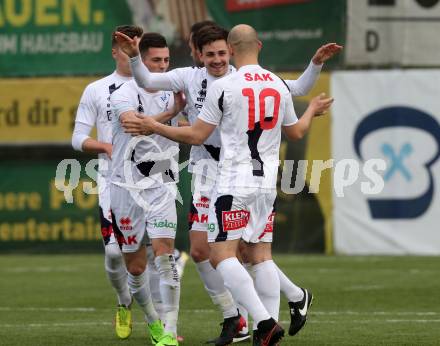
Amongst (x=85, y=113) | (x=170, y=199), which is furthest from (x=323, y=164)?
(x=170, y=199)

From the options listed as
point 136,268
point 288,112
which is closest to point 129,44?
point 288,112

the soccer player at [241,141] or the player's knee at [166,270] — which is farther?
the player's knee at [166,270]

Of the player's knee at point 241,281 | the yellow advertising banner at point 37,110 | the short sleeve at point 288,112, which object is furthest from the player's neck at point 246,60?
the yellow advertising banner at point 37,110

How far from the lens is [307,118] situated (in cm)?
820

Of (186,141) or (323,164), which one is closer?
(186,141)

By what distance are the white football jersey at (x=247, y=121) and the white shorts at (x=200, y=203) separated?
1170 mm

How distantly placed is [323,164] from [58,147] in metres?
4.19

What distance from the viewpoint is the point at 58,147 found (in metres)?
18.6

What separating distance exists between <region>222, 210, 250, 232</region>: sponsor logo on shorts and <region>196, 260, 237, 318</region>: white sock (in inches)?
49.4

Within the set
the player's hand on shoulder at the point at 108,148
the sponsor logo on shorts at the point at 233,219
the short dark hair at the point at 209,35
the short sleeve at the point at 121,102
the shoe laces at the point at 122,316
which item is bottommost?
the shoe laces at the point at 122,316

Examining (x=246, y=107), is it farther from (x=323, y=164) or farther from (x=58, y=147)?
(x=58, y=147)

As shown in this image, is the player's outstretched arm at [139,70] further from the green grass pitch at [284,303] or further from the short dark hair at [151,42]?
the green grass pitch at [284,303]

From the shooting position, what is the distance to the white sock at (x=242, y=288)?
7844 millimetres

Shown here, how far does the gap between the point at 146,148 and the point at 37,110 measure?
9642mm
